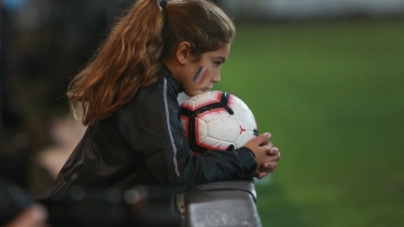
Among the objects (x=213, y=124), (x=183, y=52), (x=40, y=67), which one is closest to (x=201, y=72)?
(x=183, y=52)

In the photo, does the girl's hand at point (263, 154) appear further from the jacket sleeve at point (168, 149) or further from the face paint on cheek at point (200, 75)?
the face paint on cheek at point (200, 75)

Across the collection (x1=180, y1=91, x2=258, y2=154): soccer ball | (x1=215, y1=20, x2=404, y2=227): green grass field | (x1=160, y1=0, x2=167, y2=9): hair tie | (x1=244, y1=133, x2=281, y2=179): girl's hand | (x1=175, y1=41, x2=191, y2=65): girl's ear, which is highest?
(x1=160, y1=0, x2=167, y2=9): hair tie

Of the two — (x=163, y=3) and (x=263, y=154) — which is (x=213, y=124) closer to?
(x=263, y=154)

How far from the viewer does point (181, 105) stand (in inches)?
156

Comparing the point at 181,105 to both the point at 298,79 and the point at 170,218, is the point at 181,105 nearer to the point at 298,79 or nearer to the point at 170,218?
the point at 170,218

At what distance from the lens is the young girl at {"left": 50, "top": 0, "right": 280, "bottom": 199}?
3.54m

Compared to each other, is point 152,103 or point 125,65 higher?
point 125,65

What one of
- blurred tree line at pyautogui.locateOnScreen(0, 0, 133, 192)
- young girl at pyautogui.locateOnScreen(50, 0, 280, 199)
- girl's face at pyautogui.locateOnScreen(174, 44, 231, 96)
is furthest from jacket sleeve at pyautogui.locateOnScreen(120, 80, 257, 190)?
blurred tree line at pyautogui.locateOnScreen(0, 0, 133, 192)

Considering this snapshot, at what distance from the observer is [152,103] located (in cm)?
358

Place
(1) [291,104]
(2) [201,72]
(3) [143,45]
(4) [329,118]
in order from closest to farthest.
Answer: (3) [143,45], (2) [201,72], (4) [329,118], (1) [291,104]

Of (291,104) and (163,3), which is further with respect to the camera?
(291,104)

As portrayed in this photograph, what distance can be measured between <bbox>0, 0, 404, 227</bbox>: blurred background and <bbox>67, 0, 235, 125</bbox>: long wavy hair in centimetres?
55

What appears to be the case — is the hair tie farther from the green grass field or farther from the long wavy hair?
the green grass field

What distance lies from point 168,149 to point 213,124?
1.50ft
